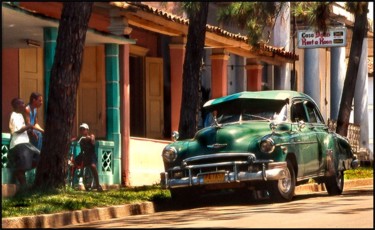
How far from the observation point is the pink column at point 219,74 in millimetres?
29391

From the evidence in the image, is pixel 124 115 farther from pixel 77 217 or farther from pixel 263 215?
pixel 263 215

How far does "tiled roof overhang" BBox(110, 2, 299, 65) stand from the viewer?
22.8m

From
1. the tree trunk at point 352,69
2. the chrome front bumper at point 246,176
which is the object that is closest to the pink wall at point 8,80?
the chrome front bumper at point 246,176

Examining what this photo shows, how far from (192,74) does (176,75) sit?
5.11 meters

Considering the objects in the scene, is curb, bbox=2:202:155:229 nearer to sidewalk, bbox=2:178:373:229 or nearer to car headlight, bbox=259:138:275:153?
sidewalk, bbox=2:178:373:229

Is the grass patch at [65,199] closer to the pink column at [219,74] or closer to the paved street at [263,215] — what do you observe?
the paved street at [263,215]

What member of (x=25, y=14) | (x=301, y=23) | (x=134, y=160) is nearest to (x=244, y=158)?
(x=25, y=14)

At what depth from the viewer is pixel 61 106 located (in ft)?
58.6

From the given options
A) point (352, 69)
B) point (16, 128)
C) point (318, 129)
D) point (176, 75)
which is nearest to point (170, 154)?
point (16, 128)

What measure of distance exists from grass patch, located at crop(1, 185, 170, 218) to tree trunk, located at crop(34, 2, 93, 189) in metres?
0.29

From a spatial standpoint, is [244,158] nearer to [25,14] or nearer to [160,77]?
[25,14]

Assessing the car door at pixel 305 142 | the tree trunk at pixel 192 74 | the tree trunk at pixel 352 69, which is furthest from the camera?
the tree trunk at pixel 352 69

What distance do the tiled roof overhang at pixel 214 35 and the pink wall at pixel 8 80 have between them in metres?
2.43

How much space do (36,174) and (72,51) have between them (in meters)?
1.96
